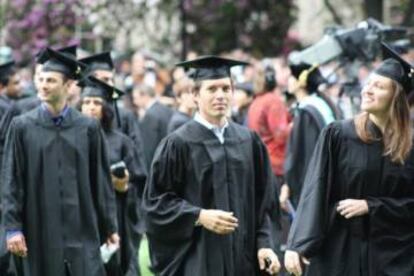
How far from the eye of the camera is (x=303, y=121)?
11.4 metres

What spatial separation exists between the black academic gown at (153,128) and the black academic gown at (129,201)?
2.66 m

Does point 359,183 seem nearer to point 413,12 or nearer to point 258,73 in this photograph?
point 258,73

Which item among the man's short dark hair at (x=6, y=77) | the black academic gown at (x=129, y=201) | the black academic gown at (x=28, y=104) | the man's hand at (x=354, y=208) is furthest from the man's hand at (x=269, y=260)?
the man's short dark hair at (x=6, y=77)

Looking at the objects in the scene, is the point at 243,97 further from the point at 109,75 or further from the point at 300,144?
the point at 300,144

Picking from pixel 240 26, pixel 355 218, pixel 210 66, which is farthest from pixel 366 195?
pixel 240 26

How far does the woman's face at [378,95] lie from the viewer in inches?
303

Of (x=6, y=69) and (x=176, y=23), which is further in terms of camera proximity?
(x=176, y=23)

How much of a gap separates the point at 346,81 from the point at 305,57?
2.09 ft

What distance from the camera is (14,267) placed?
948 centimetres

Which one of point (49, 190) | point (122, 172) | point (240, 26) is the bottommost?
point (122, 172)

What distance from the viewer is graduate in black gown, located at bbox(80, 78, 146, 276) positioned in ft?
36.4

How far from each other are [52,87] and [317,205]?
261 cm

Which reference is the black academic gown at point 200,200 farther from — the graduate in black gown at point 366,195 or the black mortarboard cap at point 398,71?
the black mortarboard cap at point 398,71

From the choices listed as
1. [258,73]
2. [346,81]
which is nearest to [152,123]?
[258,73]
